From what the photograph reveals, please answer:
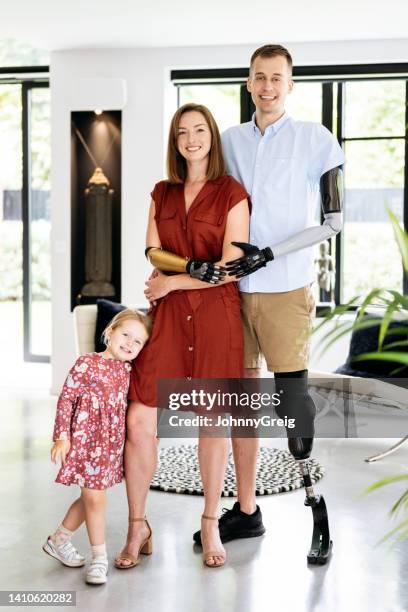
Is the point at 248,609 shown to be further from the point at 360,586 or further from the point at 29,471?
the point at 29,471

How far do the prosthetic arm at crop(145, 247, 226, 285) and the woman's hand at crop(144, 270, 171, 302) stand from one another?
34 millimetres

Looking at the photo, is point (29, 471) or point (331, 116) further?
point (331, 116)

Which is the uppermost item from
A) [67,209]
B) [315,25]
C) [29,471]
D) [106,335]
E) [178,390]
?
[315,25]

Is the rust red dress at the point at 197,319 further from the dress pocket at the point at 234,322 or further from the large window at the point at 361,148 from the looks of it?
the large window at the point at 361,148

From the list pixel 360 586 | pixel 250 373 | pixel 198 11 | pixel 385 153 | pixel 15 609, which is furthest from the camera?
pixel 385 153

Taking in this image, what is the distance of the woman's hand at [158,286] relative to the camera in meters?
3.01

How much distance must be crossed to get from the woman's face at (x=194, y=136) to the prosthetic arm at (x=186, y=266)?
339 millimetres

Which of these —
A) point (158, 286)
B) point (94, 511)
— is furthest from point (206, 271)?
point (94, 511)

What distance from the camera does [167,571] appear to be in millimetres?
3010

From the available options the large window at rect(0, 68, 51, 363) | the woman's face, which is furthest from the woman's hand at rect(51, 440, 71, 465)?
the large window at rect(0, 68, 51, 363)

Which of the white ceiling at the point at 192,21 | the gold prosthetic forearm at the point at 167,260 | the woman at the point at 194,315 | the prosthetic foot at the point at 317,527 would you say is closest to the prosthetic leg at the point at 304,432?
the prosthetic foot at the point at 317,527

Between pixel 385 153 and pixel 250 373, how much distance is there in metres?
4.07

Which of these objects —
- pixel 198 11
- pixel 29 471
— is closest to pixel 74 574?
pixel 29 471

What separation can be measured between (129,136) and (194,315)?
412 cm
